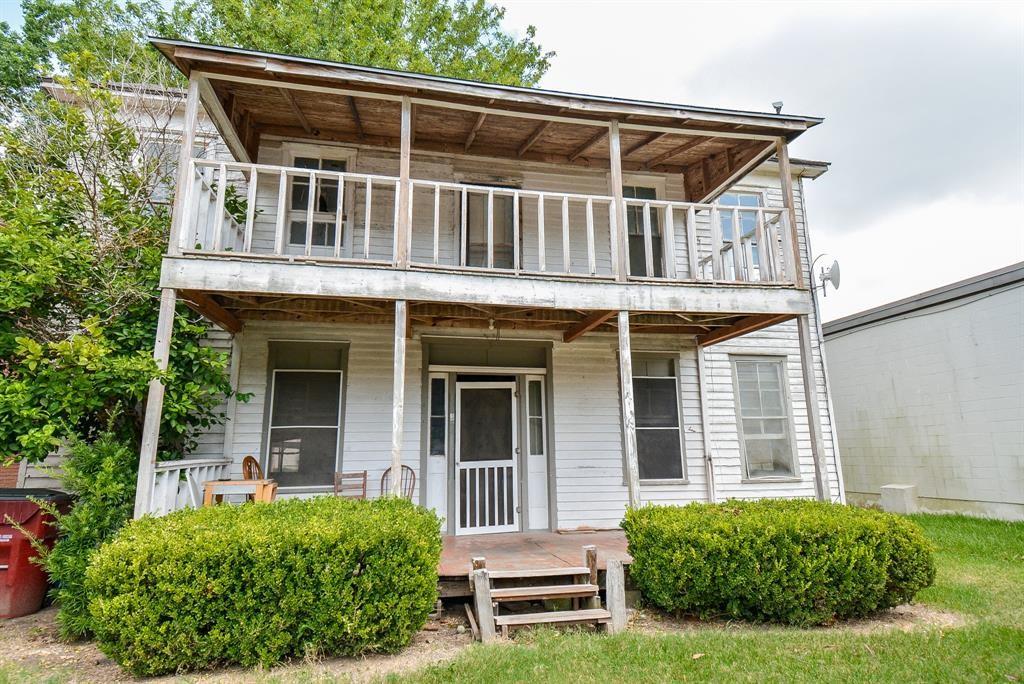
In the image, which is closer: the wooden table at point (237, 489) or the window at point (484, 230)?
the wooden table at point (237, 489)

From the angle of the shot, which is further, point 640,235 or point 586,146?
point 640,235

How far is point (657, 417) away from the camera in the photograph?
27.4ft

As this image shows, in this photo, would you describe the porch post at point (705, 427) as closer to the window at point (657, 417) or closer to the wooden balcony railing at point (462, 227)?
the window at point (657, 417)

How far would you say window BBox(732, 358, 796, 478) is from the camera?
28.0 ft

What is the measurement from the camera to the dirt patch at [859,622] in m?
4.54

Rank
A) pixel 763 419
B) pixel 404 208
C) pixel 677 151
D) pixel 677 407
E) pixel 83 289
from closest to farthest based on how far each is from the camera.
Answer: pixel 83 289 < pixel 404 208 < pixel 677 151 < pixel 677 407 < pixel 763 419

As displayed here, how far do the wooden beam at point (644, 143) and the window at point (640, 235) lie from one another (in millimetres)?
855

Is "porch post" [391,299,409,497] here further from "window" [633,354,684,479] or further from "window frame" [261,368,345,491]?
"window" [633,354,684,479]

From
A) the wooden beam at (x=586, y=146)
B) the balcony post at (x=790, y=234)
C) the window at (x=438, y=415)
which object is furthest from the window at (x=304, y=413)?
the balcony post at (x=790, y=234)

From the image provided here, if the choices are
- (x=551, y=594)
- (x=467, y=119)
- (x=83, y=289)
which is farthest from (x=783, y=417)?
(x=83, y=289)

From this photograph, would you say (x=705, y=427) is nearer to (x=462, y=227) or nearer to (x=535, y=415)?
(x=535, y=415)

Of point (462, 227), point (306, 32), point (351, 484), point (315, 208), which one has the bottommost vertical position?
point (351, 484)

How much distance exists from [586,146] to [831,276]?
4.56m

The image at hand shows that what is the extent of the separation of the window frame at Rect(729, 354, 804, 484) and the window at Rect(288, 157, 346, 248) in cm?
658
